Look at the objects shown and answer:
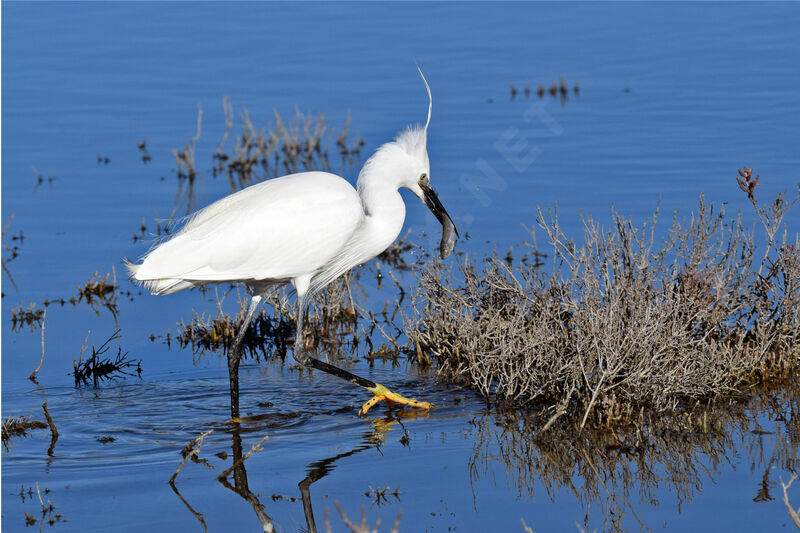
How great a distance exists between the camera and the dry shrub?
5898mm

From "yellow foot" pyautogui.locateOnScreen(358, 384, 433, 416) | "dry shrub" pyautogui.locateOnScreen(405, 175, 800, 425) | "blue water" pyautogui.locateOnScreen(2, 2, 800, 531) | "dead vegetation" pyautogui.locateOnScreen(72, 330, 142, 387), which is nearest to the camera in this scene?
"blue water" pyautogui.locateOnScreen(2, 2, 800, 531)

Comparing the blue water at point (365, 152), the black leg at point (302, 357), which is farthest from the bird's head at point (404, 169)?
the blue water at point (365, 152)

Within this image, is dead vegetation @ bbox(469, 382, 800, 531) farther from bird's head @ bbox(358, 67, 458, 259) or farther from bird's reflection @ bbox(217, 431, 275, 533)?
bird's head @ bbox(358, 67, 458, 259)

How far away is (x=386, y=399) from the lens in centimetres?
643

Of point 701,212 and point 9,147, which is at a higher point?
point 9,147

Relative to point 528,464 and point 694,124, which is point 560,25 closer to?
point 694,124

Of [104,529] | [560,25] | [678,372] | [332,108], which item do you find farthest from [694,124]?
[104,529]

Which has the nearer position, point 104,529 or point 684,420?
point 104,529

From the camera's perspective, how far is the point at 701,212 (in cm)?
646

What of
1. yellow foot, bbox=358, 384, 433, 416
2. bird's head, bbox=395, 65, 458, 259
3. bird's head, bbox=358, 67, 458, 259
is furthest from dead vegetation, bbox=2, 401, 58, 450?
bird's head, bbox=395, 65, 458, 259

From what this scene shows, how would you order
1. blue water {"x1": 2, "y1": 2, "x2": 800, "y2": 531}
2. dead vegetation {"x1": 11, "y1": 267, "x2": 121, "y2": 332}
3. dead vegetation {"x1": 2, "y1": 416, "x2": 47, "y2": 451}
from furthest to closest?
dead vegetation {"x1": 11, "y1": 267, "x2": 121, "y2": 332}
dead vegetation {"x1": 2, "y1": 416, "x2": 47, "y2": 451}
blue water {"x1": 2, "y1": 2, "x2": 800, "y2": 531}

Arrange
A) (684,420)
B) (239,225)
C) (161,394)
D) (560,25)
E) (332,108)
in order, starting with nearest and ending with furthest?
(684,420), (239,225), (161,394), (332,108), (560,25)

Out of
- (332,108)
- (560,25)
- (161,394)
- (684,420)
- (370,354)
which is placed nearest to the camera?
(684,420)

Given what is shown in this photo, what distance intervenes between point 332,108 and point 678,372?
8.34m
